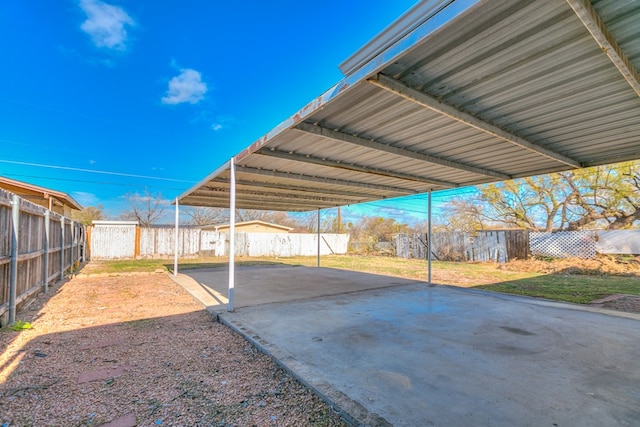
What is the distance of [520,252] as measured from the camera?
13.3 metres

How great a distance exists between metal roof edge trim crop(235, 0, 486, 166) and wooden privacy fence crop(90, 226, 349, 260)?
15.2 metres

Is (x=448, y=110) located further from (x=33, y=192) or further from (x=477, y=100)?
(x=33, y=192)

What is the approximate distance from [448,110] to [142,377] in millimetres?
3711

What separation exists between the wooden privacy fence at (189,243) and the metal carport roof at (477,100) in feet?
40.1

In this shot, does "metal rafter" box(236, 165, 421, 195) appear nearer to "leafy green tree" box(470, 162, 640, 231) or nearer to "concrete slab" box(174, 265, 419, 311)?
"concrete slab" box(174, 265, 419, 311)

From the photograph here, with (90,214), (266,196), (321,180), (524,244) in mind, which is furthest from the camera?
(90,214)

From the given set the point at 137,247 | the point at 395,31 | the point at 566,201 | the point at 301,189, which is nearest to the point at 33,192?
the point at 137,247

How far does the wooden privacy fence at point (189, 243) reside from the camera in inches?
588

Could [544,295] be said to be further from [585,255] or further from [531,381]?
[585,255]

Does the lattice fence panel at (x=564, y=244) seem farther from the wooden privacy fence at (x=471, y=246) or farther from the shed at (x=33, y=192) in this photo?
the shed at (x=33, y=192)

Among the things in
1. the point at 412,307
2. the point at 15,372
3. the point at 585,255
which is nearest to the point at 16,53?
the point at 15,372

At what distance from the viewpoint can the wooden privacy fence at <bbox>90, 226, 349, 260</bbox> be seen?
1493cm

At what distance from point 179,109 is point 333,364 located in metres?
32.6

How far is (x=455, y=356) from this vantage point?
2826 mm
